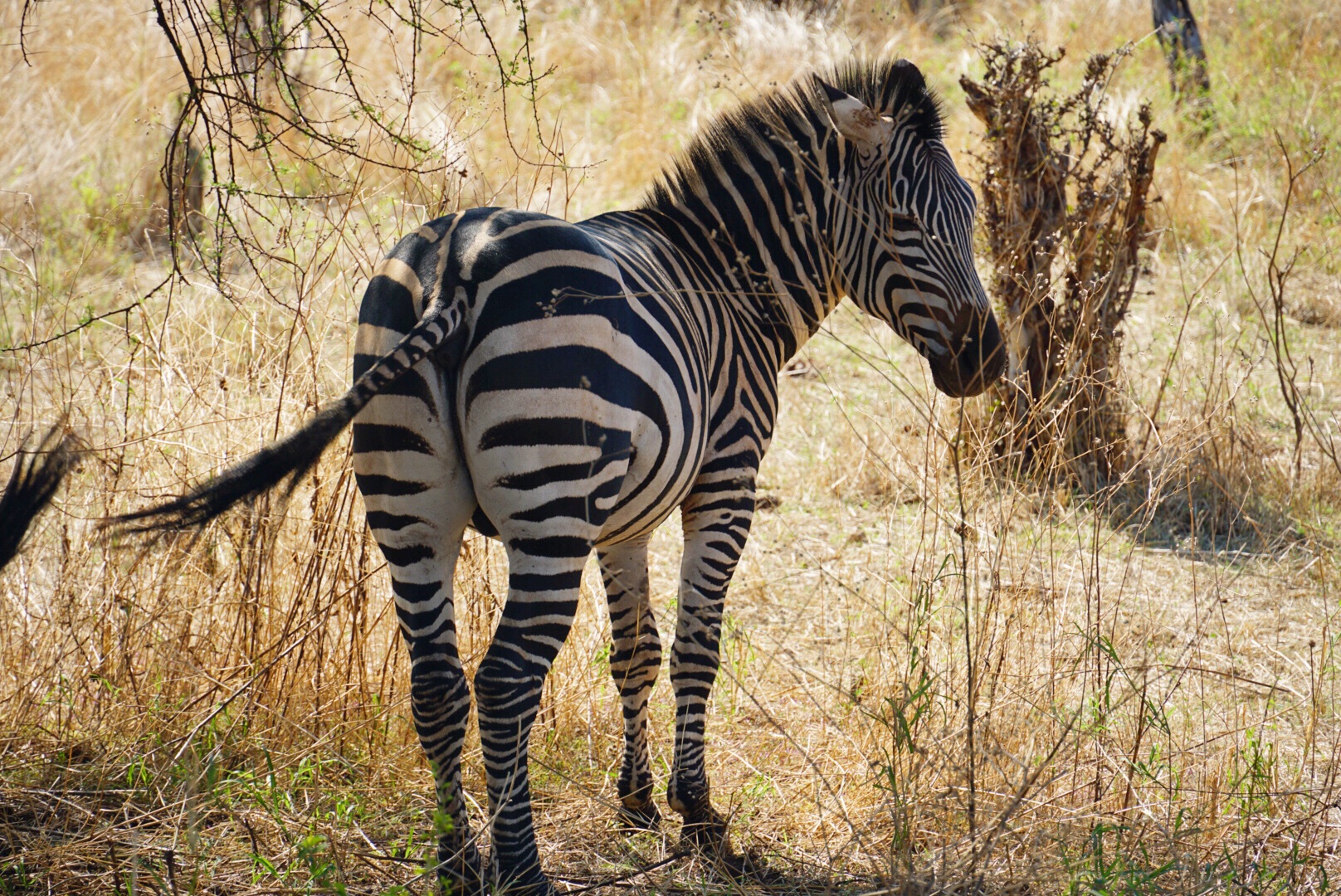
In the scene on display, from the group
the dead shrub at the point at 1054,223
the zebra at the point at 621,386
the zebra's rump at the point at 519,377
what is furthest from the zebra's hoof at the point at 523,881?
the dead shrub at the point at 1054,223

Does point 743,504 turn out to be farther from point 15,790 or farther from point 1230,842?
point 15,790

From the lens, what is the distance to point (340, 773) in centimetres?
355

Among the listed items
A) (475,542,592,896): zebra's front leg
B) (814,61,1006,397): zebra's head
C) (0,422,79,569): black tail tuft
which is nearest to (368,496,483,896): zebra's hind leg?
(475,542,592,896): zebra's front leg

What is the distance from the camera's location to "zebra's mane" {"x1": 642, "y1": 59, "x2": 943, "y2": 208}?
3537 mm

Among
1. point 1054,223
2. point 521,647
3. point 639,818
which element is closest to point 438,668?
point 521,647

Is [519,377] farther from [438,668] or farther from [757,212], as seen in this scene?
[757,212]

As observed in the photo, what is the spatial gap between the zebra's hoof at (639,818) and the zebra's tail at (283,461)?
169cm

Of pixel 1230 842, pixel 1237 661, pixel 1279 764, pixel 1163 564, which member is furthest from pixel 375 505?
pixel 1163 564

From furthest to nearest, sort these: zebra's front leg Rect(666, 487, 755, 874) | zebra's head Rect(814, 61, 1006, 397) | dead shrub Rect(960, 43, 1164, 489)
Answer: dead shrub Rect(960, 43, 1164, 489), zebra's head Rect(814, 61, 1006, 397), zebra's front leg Rect(666, 487, 755, 874)

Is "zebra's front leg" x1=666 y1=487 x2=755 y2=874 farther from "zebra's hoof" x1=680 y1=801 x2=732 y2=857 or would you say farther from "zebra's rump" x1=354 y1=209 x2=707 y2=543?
"zebra's rump" x1=354 y1=209 x2=707 y2=543

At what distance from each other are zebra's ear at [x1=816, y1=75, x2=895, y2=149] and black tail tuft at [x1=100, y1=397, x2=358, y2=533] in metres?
1.81

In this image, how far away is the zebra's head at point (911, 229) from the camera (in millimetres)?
3457

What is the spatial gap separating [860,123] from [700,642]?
1669 millimetres

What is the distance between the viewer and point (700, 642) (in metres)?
3.36
